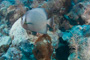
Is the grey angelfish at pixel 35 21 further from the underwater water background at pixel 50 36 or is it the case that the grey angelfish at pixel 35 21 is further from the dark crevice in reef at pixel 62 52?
the dark crevice in reef at pixel 62 52

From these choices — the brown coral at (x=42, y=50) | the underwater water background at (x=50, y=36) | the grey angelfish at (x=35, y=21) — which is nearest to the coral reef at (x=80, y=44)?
the underwater water background at (x=50, y=36)

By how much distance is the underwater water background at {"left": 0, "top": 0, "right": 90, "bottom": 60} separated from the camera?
2.04 m

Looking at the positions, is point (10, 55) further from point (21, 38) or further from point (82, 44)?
Result: point (82, 44)

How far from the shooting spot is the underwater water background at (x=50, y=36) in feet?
6.70

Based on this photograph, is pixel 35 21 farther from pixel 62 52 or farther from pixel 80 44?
pixel 62 52

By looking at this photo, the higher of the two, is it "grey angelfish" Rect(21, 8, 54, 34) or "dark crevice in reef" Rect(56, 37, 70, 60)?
"grey angelfish" Rect(21, 8, 54, 34)

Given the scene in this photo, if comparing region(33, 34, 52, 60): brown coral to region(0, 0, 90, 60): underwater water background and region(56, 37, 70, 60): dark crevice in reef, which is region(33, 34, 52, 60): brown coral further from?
region(56, 37, 70, 60): dark crevice in reef

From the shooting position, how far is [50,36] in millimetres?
2867

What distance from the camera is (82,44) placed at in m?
2.07

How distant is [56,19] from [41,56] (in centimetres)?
194

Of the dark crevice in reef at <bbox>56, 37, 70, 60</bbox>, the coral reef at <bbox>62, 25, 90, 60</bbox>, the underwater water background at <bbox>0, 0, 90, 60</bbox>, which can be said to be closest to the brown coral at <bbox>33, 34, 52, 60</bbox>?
the underwater water background at <bbox>0, 0, 90, 60</bbox>

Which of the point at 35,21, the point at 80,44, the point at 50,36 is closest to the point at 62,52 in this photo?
the point at 50,36

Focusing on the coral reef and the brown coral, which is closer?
the coral reef

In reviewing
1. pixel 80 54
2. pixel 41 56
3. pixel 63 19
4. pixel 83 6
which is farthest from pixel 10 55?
pixel 83 6
